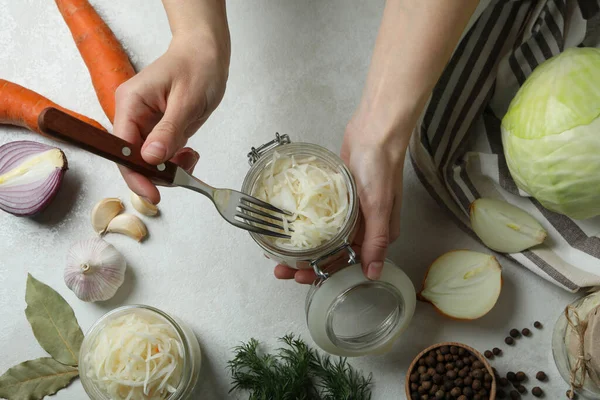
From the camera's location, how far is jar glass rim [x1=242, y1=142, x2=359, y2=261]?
1.07 metres

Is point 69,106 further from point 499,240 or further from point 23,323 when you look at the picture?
point 499,240

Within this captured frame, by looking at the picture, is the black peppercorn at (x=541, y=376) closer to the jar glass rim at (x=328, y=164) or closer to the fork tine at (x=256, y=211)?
the jar glass rim at (x=328, y=164)

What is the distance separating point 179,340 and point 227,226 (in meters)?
0.31

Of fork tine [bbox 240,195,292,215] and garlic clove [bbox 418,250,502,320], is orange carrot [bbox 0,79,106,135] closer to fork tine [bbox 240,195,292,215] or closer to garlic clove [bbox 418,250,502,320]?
fork tine [bbox 240,195,292,215]

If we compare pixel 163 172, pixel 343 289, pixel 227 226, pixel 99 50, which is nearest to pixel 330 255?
pixel 343 289

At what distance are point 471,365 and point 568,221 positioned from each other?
16.0 inches

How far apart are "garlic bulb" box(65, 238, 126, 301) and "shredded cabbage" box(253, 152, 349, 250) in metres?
0.52

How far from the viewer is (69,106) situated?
5.26 feet

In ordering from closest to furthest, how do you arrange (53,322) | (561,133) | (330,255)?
(330,255)
(561,133)
(53,322)

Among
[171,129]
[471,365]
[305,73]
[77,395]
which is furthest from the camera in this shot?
[305,73]

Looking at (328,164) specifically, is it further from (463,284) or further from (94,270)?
(94,270)

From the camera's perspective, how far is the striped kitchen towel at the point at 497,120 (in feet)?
4.46

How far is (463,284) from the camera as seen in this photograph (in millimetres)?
1400

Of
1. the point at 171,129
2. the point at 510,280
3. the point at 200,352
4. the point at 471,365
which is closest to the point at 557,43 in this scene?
the point at 510,280
